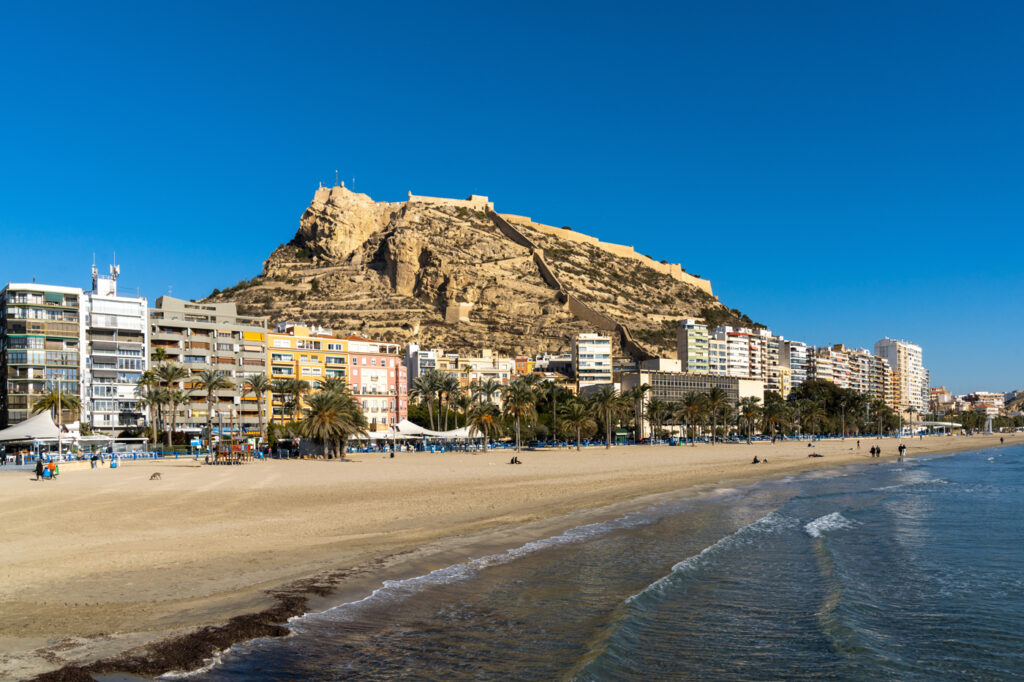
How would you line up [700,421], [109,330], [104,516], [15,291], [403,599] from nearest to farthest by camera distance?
[403,599]
[104,516]
[15,291]
[109,330]
[700,421]

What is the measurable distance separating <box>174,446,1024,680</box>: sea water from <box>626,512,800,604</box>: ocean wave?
0.26 ft

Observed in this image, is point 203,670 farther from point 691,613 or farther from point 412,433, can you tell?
point 412,433

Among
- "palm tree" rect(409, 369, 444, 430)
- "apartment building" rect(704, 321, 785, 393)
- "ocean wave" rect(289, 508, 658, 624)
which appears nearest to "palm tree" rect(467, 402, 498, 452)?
"palm tree" rect(409, 369, 444, 430)

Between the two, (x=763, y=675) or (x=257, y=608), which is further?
(x=257, y=608)

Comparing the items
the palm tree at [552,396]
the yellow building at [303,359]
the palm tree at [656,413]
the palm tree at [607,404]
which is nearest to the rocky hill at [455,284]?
the palm tree at [656,413]

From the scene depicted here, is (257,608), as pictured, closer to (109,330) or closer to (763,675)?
(763,675)

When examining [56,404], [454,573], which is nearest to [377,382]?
[56,404]

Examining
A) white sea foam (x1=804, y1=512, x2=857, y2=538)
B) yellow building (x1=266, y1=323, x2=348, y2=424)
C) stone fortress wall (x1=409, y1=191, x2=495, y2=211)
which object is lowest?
white sea foam (x1=804, y1=512, x2=857, y2=538)

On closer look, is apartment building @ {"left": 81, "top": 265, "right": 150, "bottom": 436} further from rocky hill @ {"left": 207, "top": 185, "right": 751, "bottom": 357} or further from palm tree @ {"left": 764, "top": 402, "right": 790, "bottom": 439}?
palm tree @ {"left": 764, "top": 402, "right": 790, "bottom": 439}

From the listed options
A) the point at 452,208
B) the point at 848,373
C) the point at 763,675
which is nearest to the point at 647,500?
the point at 763,675

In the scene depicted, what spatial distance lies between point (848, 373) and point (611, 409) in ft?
443

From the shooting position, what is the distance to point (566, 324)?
149500mm

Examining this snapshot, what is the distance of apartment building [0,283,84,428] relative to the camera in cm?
7225

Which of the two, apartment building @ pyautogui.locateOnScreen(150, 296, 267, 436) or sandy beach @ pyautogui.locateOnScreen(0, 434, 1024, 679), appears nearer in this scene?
sandy beach @ pyautogui.locateOnScreen(0, 434, 1024, 679)
